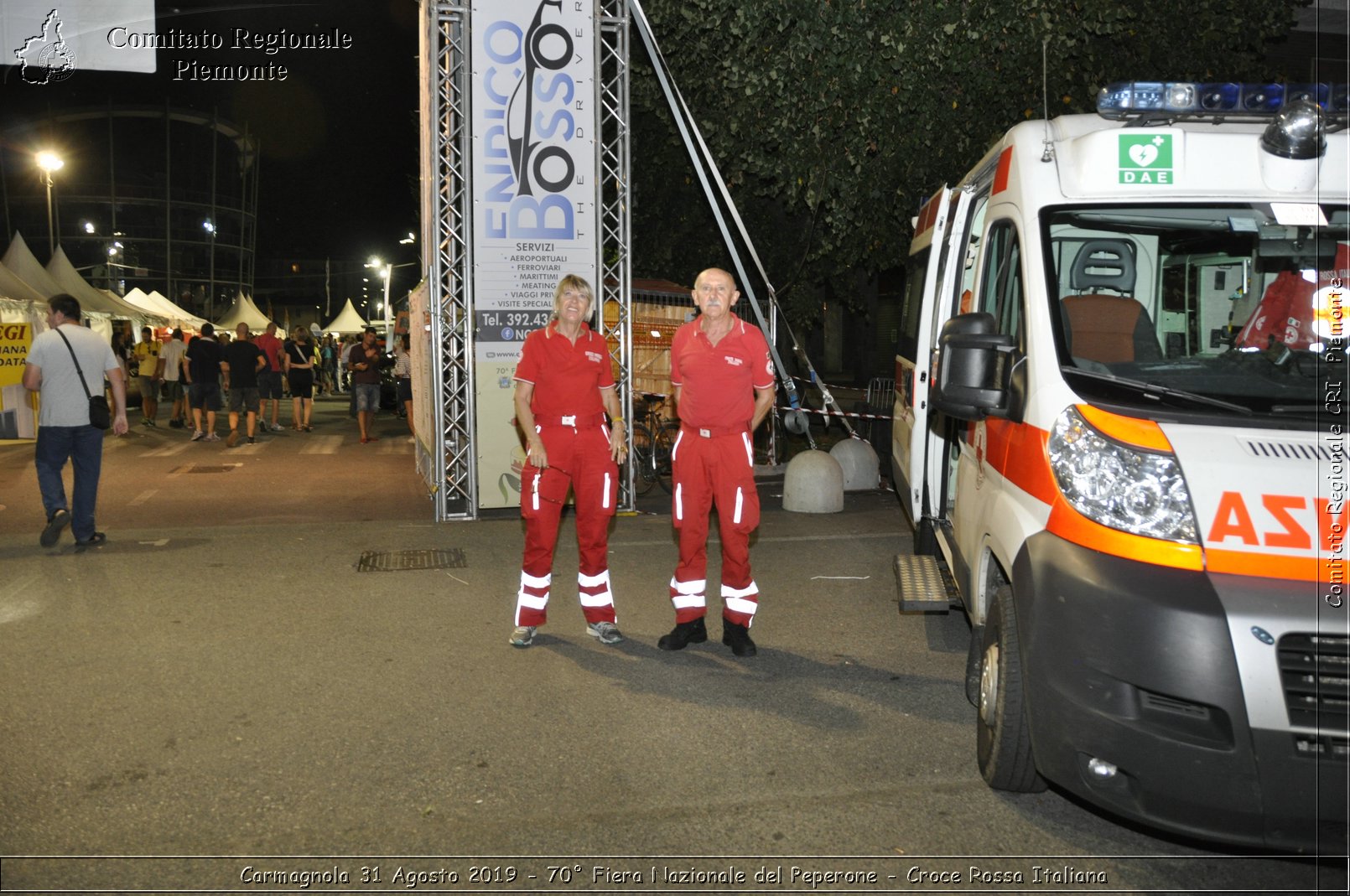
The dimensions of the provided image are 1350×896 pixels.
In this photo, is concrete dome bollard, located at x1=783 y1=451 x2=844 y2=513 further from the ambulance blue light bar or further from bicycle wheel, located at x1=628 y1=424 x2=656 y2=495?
the ambulance blue light bar

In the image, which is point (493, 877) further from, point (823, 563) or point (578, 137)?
point (578, 137)

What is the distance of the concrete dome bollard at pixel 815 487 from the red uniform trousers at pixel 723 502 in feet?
15.8

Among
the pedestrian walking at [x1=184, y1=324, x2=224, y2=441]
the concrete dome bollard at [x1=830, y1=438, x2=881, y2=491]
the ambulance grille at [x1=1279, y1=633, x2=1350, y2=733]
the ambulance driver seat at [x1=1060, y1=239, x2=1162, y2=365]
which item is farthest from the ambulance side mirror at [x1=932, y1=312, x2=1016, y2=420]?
the pedestrian walking at [x1=184, y1=324, x2=224, y2=441]

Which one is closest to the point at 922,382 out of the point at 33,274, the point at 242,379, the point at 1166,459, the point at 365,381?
the point at 1166,459

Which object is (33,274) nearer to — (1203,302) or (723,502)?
(723,502)

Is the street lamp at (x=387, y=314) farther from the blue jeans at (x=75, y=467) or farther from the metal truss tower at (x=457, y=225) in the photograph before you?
the blue jeans at (x=75, y=467)

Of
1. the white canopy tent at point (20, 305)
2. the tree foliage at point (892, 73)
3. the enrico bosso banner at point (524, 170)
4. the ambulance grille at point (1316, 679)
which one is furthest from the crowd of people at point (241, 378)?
the ambulance grille at point (1316, 679)

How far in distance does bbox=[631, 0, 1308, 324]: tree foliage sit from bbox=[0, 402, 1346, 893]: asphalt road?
4913mm

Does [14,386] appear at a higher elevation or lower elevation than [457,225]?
lower

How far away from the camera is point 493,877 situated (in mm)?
3781

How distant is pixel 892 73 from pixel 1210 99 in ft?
23.5

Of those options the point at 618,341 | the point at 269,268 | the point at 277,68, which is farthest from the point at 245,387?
the point at 269,268

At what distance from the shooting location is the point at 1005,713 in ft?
13.7

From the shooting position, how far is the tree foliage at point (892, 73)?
10.6 m
